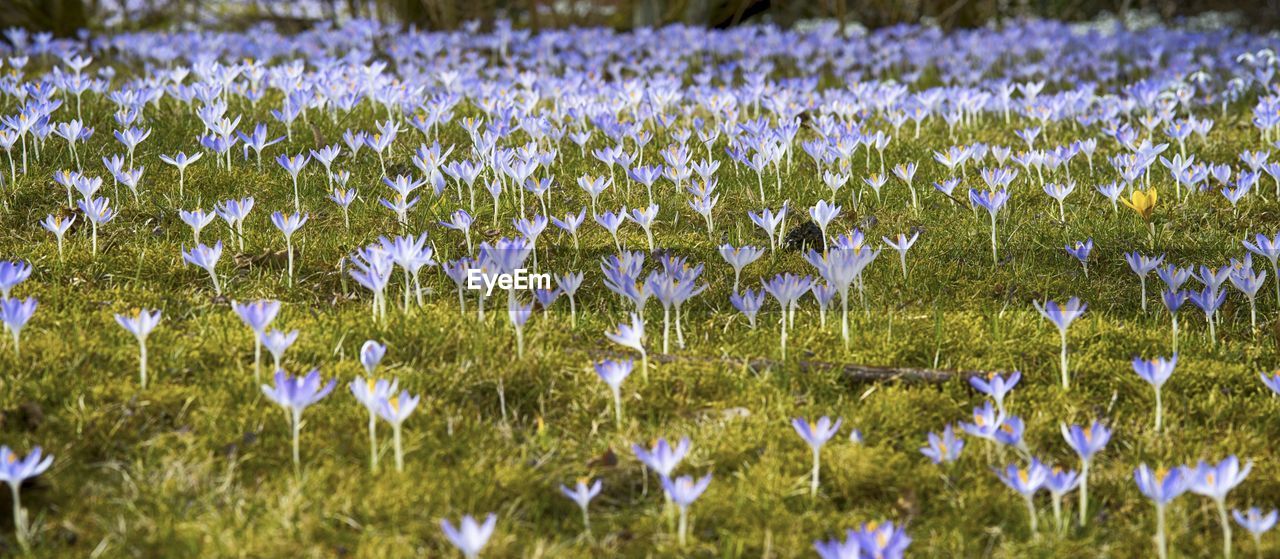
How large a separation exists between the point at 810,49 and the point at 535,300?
677cm

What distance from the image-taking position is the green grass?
8.49 feet

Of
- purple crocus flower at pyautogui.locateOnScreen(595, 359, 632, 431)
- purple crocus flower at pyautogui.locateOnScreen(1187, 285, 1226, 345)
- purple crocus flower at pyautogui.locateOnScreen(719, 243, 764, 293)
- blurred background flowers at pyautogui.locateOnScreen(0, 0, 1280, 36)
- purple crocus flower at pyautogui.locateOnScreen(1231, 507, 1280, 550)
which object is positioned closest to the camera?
purple crocus flower at pyautogui.locateOnScreen(1231, 507, 1280, 550)

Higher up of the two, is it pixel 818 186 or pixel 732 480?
pixel 818 186

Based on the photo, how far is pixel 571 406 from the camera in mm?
3094

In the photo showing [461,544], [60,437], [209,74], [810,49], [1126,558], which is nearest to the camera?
[461,544]

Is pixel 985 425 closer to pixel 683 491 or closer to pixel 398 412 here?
pixel 683 491

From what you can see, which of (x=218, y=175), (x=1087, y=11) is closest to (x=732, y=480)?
(x=218, y=175)

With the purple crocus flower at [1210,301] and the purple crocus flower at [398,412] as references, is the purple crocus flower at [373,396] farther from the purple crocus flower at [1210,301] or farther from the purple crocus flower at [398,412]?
the purple crocus flower at [1210,301]

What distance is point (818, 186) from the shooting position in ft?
16.2

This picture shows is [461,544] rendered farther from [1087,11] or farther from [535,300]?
[1087,11]

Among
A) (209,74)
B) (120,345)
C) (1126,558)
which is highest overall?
(209,74)

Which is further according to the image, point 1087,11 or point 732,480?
point 1087,11

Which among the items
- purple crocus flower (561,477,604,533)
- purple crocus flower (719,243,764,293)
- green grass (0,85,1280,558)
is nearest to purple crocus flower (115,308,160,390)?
green grass (0,85,1280,558)

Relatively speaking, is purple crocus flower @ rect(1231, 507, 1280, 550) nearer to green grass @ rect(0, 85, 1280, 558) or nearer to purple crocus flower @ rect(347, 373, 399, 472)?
green grass @ rect(0, 85, 1280, 558)
